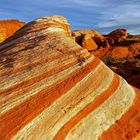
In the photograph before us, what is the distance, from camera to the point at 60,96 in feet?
25.6

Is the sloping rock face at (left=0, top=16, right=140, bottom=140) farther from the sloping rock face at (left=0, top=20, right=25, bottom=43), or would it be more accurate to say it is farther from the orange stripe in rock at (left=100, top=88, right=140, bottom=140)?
the sloping rock face at (left=0, top=20, right=25, bottom=43)

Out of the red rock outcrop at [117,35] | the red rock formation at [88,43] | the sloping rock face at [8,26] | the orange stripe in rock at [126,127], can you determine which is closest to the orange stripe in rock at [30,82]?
the orange stripe in rock at [126,127]

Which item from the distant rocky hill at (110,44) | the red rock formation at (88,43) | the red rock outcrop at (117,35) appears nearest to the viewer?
the distant rocky hill at (110,44)

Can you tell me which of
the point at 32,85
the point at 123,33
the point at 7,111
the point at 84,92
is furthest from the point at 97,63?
the point at 123,33

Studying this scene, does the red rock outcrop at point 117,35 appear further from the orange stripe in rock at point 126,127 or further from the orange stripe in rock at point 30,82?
the orange stripe in rock at point 30,82

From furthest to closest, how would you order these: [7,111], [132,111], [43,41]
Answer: [43,41]
[132,111]
[7,111]

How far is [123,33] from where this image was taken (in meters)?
65.1

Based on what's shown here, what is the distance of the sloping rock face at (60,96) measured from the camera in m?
7.27

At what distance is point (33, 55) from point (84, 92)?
1487 mm

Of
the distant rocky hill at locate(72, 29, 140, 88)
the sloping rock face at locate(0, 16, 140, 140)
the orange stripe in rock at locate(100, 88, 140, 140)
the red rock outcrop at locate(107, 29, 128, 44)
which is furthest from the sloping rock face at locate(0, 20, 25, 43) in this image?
the orange stripe in rock at locate(100, 88, 140, 140)

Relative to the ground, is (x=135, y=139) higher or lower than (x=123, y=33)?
higher

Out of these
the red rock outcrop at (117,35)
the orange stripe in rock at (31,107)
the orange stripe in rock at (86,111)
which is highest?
the orange stripe in rock at (31,107)

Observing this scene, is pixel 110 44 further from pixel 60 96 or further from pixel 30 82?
pixel 60 96

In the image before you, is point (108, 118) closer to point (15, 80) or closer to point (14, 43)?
point (15, 80)
